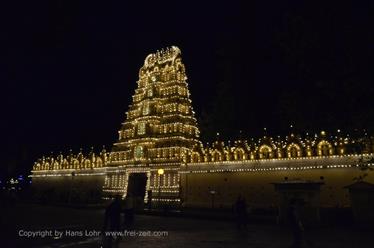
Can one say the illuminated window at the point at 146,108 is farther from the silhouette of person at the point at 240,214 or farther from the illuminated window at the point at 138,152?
the silhouette of person at the point at 240,214

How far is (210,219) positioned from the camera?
25.7 metres

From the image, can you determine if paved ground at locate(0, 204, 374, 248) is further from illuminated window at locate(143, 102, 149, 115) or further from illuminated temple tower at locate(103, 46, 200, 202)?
illuminated window at locate(143, 102, 149, 115)

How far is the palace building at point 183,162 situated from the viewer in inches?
1187

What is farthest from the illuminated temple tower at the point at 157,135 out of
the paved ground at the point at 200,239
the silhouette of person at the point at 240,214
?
the paved ground at the point at 200,239

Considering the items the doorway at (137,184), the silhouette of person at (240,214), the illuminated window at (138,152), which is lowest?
the silhouette of person at (240,214)

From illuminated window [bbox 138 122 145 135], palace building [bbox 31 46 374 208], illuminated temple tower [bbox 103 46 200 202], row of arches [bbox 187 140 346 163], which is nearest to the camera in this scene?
palace building [bbox 31 46 374 208]

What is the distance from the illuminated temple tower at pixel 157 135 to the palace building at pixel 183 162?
0.38 feet

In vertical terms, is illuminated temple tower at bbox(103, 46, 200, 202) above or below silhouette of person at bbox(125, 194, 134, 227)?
above

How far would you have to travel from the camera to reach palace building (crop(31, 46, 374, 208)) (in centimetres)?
3014

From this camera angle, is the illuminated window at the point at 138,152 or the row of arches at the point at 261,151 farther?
the illuminated window at the point at 138,152

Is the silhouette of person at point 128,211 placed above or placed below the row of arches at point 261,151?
below

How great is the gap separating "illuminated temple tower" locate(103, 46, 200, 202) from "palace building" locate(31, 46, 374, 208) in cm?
12

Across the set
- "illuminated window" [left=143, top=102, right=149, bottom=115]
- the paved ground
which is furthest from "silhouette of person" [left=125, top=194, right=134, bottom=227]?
"illuminated window" [left=143, top=102, right=149, bottom=115]

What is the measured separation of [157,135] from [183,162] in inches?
215
